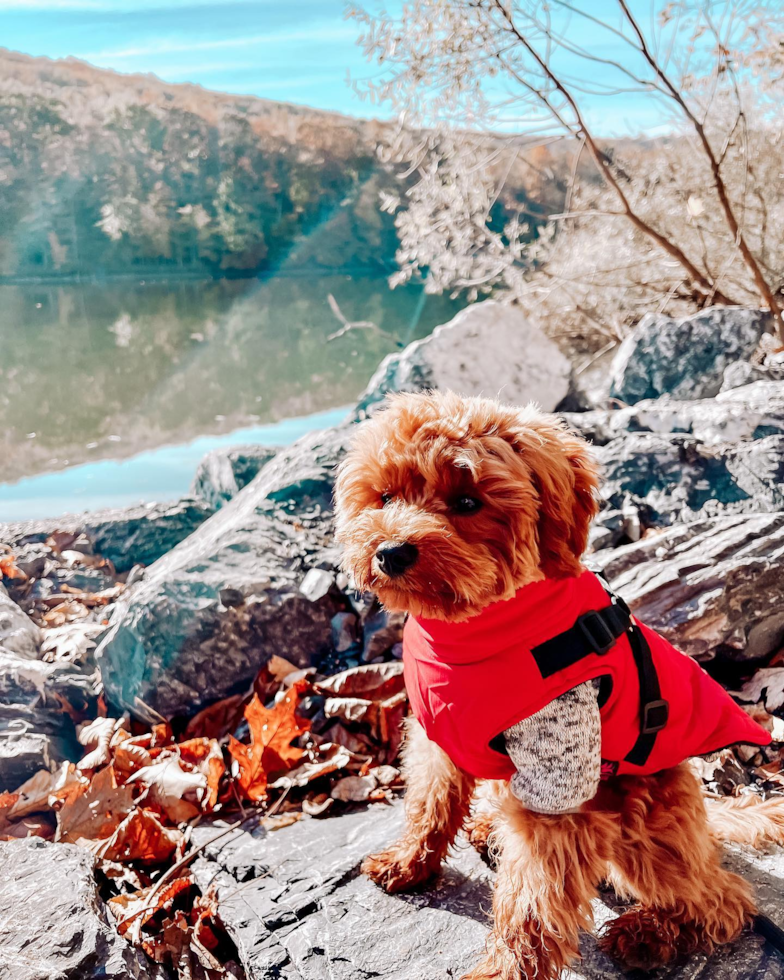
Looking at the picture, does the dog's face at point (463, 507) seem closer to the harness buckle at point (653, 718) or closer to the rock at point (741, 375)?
the harness buckle at point (653, 718)

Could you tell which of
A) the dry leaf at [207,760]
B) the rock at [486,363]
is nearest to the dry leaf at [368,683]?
the dry leaf at [207,760]

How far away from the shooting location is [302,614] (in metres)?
3.82

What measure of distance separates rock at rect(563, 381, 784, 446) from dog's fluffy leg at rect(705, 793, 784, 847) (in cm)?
269

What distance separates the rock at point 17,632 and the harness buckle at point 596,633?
10.8ft

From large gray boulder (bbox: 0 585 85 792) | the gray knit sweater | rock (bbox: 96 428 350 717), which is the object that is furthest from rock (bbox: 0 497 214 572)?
the gray knit sweater

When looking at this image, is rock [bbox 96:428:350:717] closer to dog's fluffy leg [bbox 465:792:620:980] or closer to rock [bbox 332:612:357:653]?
rock [bbox 332:612:357:653]

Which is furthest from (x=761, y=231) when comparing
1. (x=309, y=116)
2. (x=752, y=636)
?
(x=309, y=116)

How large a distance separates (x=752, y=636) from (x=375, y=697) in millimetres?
1797

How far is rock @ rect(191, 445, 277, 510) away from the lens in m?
6.14

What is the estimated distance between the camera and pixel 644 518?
4262 millimetres

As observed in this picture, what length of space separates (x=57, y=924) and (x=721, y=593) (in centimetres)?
288

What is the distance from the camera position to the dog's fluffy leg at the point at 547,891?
2.00 meters

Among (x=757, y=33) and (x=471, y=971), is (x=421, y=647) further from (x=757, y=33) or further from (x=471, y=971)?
(x=757, y=33)

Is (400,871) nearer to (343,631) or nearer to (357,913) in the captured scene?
(357,913)
